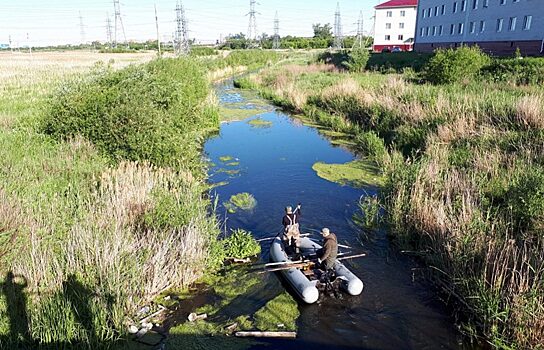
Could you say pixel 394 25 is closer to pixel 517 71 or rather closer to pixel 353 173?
pixel 517 71

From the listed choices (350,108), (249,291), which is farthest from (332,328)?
(350,108)

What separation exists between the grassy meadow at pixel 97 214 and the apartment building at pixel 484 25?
34.7 meters

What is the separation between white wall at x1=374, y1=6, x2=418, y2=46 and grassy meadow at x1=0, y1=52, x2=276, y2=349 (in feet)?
206

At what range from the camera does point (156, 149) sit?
1244cm

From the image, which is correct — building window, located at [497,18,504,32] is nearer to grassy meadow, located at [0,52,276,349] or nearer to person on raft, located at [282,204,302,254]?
grassy meadow, located at [0,52,276,349]

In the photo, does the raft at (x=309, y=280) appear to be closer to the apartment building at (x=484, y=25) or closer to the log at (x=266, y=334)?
the log at (x=266, y=334)

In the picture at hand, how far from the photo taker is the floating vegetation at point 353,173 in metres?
14.8

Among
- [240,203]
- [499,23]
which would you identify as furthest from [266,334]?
[499,23]

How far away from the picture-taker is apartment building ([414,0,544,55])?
35594 mm

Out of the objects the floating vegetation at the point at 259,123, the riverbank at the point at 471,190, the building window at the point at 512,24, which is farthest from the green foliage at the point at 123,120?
the building window at the point at 512,24

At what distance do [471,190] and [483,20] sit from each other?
41.6m

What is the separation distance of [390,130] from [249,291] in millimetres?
12678

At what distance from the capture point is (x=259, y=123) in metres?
25.6

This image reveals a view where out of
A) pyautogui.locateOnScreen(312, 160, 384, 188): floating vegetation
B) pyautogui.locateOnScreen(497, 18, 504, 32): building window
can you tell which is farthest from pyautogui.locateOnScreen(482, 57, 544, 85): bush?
pyautogui.locateOnScreen(497, 18, 504, 32): building window
